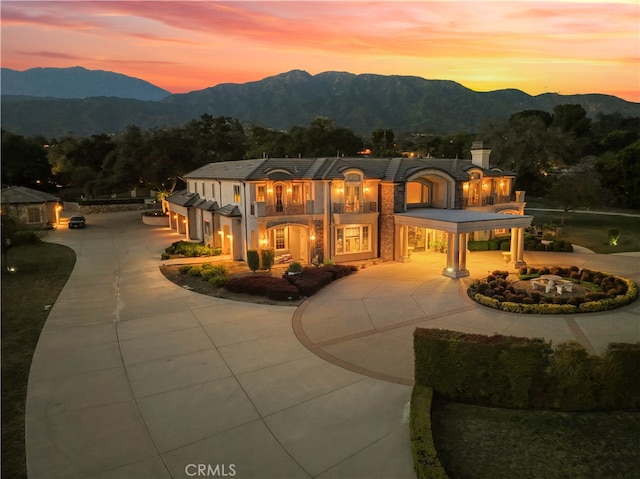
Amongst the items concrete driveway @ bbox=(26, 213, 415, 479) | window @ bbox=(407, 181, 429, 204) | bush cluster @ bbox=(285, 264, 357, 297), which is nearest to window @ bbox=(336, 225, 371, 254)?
bush cluster @ bbox=(285, 264, 357, 297)

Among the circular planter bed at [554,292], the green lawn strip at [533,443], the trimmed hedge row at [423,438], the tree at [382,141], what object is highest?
the tree at [382,141]

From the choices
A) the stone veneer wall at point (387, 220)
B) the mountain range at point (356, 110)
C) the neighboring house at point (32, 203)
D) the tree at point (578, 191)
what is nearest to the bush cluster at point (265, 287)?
the stone veneer wall at point (387, 220)

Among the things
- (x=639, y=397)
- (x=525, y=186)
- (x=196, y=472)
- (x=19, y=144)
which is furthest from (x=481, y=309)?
(x=19, y=144)

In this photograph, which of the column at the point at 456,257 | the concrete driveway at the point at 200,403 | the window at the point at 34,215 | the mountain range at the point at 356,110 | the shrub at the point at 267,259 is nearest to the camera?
the concrete driveway at the point at 200,403

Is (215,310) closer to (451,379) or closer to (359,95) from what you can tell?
(451,379)

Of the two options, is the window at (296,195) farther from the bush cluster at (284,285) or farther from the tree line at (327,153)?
the tree line at (327,153)

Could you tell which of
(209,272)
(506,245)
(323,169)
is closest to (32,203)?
(209,272)
